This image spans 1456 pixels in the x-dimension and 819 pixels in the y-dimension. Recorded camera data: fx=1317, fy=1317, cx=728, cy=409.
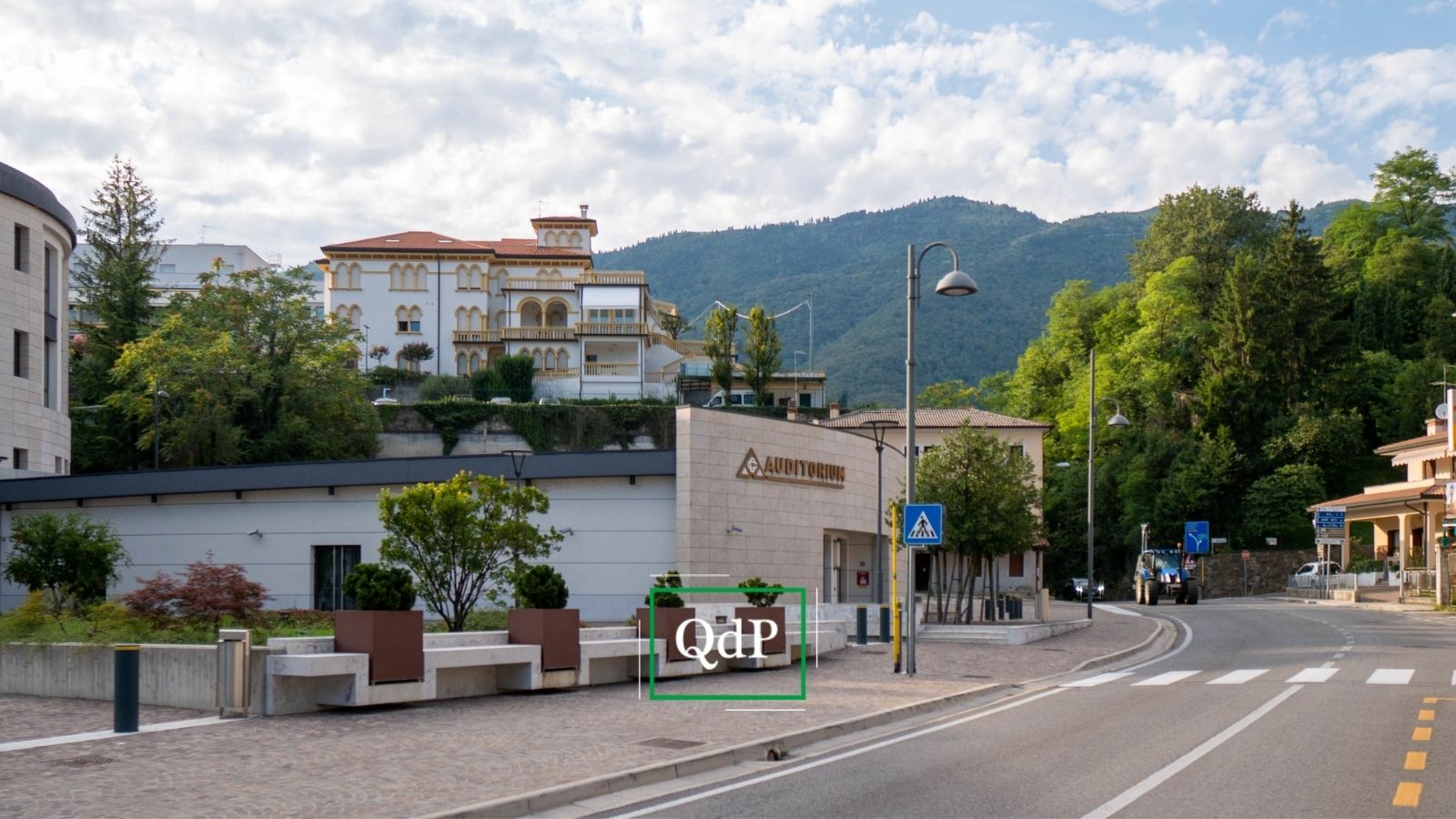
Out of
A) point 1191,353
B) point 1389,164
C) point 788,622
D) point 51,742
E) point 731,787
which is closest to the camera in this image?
point 731,787

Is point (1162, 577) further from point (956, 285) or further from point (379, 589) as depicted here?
point (379, 589)

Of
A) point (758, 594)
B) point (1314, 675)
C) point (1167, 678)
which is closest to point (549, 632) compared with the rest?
point (758, 594)

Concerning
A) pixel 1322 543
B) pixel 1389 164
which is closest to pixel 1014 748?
pixel 1322 543

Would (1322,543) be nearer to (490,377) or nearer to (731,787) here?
(490,377)

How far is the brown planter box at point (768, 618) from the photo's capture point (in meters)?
23.6

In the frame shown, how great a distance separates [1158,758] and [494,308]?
8936 cm

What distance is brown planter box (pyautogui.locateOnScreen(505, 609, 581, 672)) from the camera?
18953 mm

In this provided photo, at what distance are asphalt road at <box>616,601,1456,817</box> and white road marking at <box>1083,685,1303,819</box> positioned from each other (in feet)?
0.08

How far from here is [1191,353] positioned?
9312 centimetres

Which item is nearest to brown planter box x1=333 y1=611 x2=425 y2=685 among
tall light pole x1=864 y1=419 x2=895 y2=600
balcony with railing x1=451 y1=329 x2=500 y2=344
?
tall light pole x1=864 y1=419 x2=895 y2=600

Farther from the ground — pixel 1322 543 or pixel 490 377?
pixel 490 377

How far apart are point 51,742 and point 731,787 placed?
23.6 ft

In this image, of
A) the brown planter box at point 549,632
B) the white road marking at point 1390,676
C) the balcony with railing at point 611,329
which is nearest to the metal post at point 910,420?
the brown planter box at point 549,632

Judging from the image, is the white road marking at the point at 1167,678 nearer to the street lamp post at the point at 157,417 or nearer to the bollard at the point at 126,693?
the bollard at the point at 126,693
